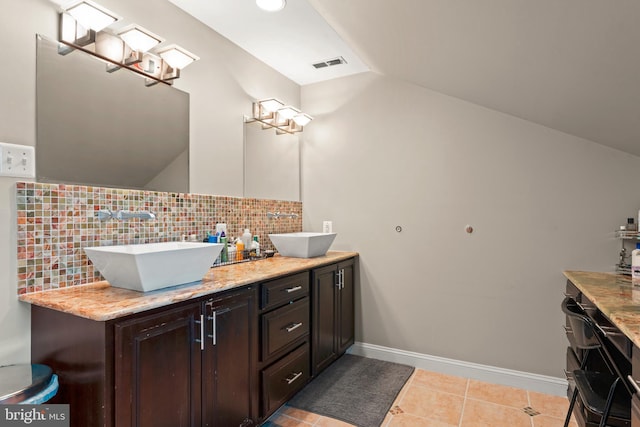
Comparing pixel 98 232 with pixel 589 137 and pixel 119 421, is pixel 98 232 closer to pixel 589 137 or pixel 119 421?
pixel 119 421

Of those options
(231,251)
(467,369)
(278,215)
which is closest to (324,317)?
(231,251)

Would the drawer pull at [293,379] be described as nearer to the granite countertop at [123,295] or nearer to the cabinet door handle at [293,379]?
the cabinet door handle at [293,379]

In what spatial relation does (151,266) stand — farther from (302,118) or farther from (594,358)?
(594,358)

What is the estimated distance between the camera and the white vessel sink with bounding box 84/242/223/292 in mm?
1337

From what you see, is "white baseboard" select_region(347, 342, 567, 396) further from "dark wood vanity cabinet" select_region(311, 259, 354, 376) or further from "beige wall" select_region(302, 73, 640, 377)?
"dark wood vanity cabinet" select_region(311, 259, 354, 376)

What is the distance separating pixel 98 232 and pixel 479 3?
1894 mm

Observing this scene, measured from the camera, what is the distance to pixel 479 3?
1.33 metres

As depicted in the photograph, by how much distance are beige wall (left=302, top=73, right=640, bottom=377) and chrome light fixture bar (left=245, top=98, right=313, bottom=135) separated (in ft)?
0.67

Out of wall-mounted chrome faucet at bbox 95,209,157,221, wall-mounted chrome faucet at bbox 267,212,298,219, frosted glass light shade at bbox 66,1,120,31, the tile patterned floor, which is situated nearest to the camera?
frosted glass light shade at bbox 66,1,120,31

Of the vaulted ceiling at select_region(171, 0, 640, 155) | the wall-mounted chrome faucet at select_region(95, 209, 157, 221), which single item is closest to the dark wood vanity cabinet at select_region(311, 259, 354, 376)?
A: the wall-mounted chrome faucet at select_region(95, 209, 157, 221)

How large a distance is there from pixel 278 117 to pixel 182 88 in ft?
2.97

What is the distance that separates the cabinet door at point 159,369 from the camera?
3.83ft

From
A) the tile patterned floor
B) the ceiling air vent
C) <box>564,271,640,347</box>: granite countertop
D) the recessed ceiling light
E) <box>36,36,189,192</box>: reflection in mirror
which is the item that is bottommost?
the tile patterned floor

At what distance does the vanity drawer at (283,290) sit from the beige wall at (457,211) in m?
0.87
